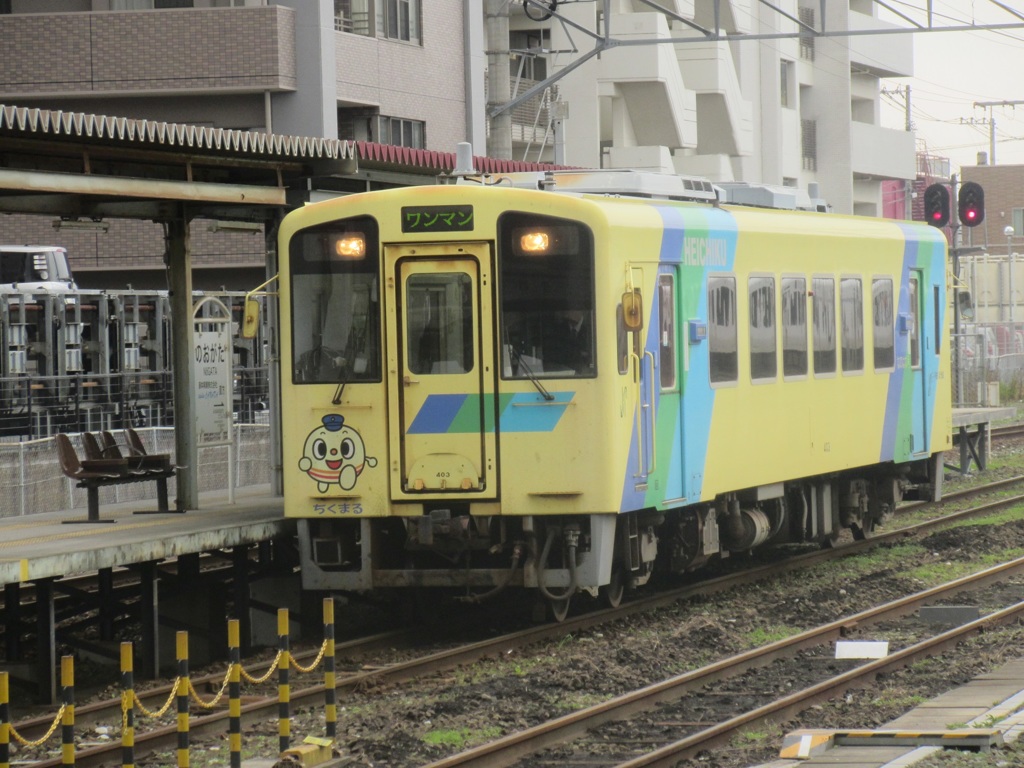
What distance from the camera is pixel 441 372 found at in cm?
1144

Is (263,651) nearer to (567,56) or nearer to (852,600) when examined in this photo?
(852,600)

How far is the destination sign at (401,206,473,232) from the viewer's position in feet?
37.3

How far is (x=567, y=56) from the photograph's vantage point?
38656 millimetres

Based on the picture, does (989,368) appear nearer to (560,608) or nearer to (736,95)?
(736,95)

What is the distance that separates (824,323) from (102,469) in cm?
608

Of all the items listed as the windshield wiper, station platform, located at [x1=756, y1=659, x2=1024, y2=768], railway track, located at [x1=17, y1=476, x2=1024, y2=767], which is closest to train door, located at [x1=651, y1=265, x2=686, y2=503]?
the windshield wiper

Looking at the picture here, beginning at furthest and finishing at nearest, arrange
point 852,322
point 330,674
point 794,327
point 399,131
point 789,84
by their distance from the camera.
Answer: point 789,84 → point 399,131 → point 852,322 → point 794,327 → point 330,674

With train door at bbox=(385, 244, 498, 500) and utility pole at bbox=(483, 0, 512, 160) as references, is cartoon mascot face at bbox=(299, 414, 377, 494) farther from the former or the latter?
utility pole at bbox=(483, 0, 512, 160)

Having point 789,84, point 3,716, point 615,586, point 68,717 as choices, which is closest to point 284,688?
Answer: point 68,717

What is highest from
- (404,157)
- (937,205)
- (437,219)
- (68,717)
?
(937,205)

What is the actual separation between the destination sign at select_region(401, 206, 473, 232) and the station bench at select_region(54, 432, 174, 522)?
104 inches

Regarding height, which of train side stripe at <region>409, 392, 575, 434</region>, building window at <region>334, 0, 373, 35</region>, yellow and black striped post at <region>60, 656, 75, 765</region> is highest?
building window at <region>334, 0, 373, 35</region>

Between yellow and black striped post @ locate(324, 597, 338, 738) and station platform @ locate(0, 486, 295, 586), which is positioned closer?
yellow and black striped post @ locate(324, 597, 338, 738)

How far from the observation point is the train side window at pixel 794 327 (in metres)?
14.0
